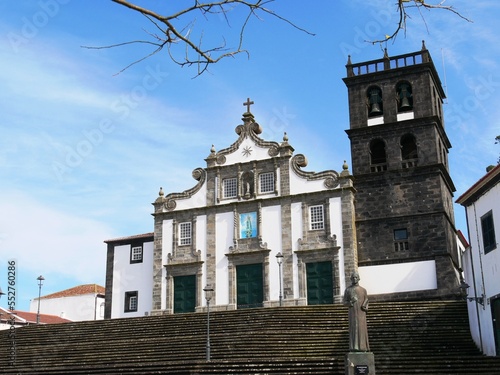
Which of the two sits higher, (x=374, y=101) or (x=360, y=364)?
(x=374, y=101)

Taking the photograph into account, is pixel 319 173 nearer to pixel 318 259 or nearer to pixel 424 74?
pixel 318 259

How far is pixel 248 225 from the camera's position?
35.9 metres

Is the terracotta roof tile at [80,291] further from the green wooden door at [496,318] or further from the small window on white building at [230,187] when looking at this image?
the green wooden door at [496,318]

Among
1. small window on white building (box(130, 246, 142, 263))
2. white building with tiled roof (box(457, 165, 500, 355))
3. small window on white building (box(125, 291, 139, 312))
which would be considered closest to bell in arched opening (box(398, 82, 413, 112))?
white building with tiled roof (box(457, 165, 500, 355))

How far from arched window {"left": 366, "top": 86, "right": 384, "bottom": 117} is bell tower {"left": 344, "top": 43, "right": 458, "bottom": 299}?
5cm

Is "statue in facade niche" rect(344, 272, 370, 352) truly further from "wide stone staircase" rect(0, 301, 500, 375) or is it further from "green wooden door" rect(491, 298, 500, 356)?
"green wooden door" rect(491, 298, 500, 356)

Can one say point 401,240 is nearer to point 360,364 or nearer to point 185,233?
point 185,233

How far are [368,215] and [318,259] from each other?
11.2 ft

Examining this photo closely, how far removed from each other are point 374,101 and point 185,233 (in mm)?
12540

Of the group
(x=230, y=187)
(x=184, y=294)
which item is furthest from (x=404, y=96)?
(x=184, y=294)

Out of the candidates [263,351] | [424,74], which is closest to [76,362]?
[263,351]

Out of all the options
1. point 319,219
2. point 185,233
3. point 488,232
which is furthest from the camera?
point 185,233

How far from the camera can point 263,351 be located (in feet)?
77.5

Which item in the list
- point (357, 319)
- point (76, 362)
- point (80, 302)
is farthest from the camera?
point (80, 302)
